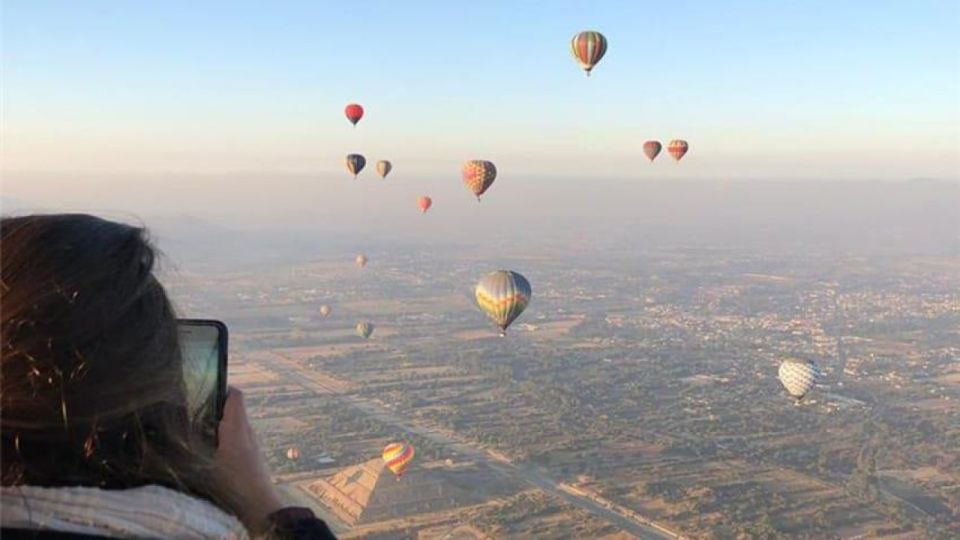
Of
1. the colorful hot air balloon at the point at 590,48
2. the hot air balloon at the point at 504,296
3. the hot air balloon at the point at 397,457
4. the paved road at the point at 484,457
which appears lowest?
the paved road at the point at 484,457

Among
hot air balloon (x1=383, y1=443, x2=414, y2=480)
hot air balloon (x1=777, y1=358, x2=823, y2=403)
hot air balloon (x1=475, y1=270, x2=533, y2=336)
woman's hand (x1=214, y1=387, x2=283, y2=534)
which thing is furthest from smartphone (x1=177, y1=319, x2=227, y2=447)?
hot air balloon (x1=777, y1=358, x2=823, y2=403)

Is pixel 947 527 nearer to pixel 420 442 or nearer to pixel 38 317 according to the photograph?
pixel 420 442

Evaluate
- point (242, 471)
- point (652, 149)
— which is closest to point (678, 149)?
point (652, 149)

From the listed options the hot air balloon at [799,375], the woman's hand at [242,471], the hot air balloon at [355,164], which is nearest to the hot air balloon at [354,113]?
the hot air balloon at [355,164]

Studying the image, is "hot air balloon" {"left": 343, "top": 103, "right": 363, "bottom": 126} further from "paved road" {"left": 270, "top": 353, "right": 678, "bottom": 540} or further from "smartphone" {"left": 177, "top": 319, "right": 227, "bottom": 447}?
"smartphone" {"left": 177, "top": 319, "right": 227, "bottom": 447}

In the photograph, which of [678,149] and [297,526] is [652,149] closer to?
[678,149]

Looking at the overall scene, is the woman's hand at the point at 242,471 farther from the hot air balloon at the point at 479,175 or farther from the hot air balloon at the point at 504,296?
the hot air balloon at the point at 479,175

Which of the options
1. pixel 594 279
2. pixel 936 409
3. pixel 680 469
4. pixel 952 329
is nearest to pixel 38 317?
pixel 680 469
